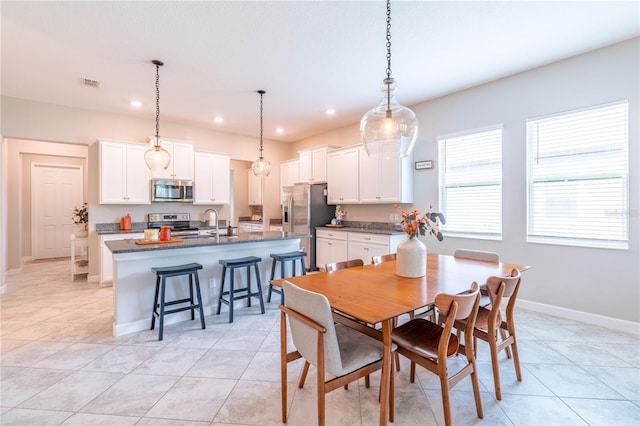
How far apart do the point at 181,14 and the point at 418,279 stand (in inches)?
113

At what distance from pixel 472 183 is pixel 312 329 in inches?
138

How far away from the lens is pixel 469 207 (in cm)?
419

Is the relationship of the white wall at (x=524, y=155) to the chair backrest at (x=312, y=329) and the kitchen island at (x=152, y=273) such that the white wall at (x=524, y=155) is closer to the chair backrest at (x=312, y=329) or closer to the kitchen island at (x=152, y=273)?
the kitchen island at (x=152, y=273)

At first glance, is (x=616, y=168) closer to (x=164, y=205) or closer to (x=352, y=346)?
(x=352, y=346)

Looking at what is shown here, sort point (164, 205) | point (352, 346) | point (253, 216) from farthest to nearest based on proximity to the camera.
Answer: point (253, 216)
point (164, 205)
point (352, 346)

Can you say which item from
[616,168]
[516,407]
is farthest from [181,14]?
[616,168]

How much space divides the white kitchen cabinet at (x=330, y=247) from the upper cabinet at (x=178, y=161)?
269 cm

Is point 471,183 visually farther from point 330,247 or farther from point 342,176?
point 330,247

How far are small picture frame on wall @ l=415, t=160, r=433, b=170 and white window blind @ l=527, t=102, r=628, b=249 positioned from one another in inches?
49.6

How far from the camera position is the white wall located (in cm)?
293

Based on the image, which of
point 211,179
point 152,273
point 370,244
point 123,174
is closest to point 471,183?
point 370,244

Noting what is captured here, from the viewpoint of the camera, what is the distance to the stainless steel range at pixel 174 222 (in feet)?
17.5

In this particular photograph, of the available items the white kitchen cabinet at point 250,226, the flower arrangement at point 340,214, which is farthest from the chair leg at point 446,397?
the white kitchen cabinet at point 250,226

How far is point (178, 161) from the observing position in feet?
17.5
